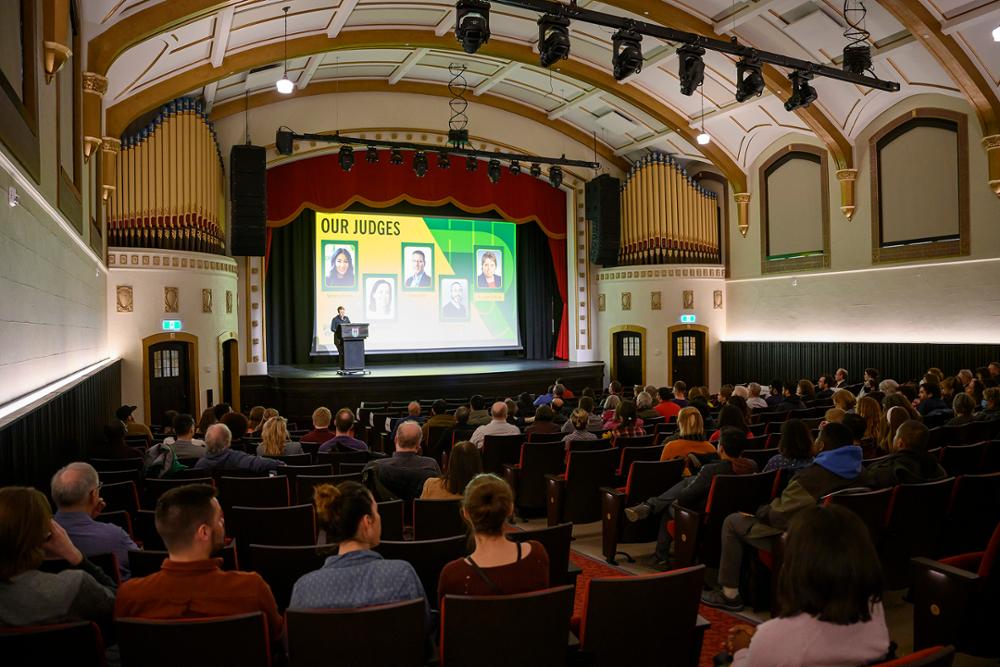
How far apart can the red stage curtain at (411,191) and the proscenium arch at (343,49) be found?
3.28m

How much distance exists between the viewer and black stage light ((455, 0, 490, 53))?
6.44 meters

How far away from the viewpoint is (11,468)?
387cm

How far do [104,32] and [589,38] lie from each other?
289 inches

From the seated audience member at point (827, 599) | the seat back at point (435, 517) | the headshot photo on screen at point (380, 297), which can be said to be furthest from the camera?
the headshot photo on screen at point (380, 297)

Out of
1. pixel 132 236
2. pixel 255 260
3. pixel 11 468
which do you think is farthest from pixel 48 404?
pixel 255 260

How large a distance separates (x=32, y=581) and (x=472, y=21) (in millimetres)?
5641

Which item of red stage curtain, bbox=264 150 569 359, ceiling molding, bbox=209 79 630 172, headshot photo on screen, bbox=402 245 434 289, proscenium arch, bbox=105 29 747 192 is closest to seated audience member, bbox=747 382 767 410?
proscenium arch, bbox=105 29 747 192

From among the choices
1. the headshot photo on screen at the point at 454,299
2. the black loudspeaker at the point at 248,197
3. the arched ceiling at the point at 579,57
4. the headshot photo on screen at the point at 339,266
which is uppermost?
the arched ceiling at the point at 579,57

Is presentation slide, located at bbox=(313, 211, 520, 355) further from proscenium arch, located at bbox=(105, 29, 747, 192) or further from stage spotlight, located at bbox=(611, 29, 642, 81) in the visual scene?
stage spotlight, located at bbox=(611, 29, 642, 81)

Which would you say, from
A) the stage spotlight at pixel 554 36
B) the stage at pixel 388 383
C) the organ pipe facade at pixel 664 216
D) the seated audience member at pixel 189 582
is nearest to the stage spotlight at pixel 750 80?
the stage spotlight at pixel 554 36

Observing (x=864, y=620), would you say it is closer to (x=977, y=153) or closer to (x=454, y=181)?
(x=977, y=153)

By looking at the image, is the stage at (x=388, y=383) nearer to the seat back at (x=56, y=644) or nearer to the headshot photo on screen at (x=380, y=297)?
the headshot photo on screen at (x=380, y=297)

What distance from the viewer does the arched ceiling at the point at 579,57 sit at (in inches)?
386

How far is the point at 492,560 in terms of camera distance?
2.42 m
